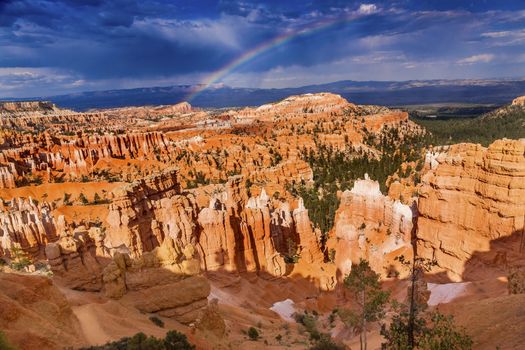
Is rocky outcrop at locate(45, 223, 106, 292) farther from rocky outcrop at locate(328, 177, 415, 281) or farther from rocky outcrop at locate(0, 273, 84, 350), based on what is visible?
rocky outcrop at locate(328, 177, 415, 281)

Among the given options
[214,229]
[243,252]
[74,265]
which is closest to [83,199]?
[214,229]

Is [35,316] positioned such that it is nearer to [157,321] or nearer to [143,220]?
[157,321]

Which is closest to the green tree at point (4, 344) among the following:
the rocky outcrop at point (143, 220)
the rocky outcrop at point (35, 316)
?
the rocky outcrop at point (35, 316)

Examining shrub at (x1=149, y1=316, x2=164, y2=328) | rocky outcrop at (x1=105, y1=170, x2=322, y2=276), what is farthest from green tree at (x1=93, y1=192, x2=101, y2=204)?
shrub at (x1=149, y1=316, x2=164, y2=328)

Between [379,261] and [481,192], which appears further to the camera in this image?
[379,261]

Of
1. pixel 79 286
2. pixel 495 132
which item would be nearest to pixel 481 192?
pixel 79 286

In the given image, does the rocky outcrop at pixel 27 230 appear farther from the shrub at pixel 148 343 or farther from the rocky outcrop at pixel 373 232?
the rocky outcrop at pixel 373 232

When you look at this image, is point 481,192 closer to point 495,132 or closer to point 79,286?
point 79,286
